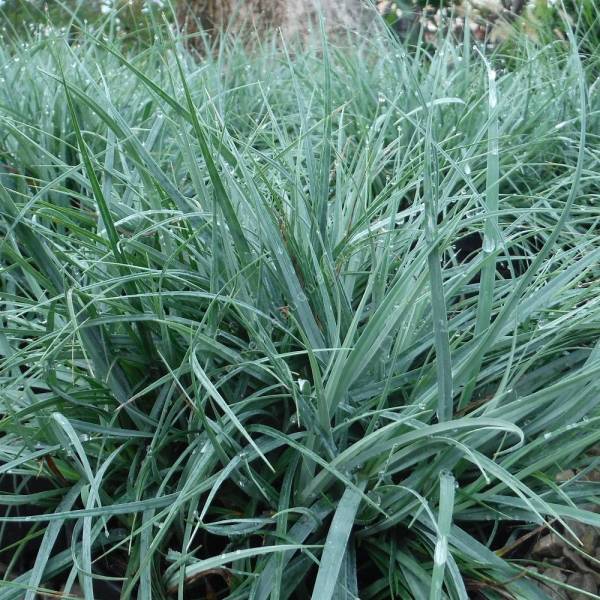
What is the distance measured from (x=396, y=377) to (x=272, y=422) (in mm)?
237

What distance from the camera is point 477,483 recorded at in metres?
1.04

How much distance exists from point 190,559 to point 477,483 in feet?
1.30

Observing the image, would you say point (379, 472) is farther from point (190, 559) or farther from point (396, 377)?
point (190, 559)

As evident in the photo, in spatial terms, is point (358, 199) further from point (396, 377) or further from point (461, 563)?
point (461, 563)

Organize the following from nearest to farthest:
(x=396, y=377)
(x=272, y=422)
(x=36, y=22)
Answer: (x=396, y=377), (x=272, y=422), (x=36, y=22)

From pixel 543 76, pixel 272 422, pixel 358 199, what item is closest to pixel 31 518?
pixel 272 422

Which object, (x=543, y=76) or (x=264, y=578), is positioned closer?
(x=264, y=578)

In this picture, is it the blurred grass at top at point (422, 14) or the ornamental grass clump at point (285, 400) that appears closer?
the ornamental grass clump at point (285, 400)

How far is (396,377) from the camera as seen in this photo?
1.21 metres

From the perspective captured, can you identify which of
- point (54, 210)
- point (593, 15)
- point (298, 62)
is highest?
point (54, 210)

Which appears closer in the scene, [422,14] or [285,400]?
[285,400]

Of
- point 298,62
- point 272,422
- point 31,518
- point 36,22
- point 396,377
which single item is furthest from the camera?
point 36,22

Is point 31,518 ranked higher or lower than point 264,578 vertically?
higher

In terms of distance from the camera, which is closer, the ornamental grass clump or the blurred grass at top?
the ornamental grass clump
